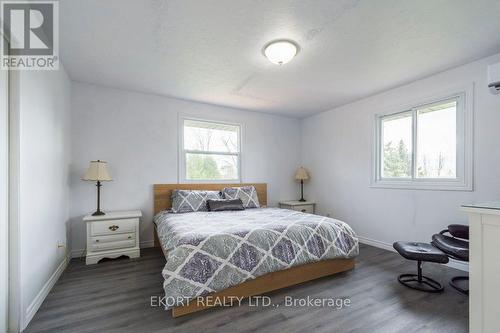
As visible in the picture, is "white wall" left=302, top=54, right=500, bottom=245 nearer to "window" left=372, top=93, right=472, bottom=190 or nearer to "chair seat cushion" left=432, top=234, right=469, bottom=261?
"window" left=372, top=93, right=472, bottom=190

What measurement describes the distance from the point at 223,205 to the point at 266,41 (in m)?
2.30

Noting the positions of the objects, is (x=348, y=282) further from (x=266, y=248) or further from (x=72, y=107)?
(x=72, y=107)

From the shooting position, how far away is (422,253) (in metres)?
2.21

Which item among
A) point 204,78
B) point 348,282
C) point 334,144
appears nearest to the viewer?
point 348,282

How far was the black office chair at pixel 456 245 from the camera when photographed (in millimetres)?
2133

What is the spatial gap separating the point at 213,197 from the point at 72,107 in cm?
241

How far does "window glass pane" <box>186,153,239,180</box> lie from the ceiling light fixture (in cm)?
226

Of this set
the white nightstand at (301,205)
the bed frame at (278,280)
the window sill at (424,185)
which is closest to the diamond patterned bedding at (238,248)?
the bed frame at (278,280)

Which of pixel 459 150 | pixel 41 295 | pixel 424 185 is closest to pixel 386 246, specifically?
pixel 424 185

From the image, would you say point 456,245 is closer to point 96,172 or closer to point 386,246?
point 386,246

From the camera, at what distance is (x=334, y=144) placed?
4.40 metres

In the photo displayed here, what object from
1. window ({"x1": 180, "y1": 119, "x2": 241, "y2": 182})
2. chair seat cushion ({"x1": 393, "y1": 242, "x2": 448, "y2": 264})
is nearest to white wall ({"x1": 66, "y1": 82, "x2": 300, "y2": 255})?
window ({"x1": 180, "y1": 119, "x2": 241, "y2": 182})

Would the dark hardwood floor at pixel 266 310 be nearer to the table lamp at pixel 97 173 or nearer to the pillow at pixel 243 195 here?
the table lamp at pixel 97 173

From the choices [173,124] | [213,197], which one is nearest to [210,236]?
[213,197]
